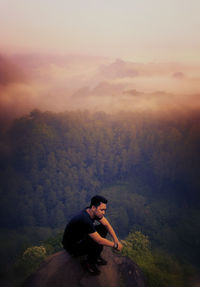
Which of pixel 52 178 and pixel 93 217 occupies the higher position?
pixel 93 217

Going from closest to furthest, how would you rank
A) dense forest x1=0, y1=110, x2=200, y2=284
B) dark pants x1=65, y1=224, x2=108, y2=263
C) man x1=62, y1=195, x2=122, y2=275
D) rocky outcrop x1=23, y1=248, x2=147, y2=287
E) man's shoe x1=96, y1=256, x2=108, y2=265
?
man x1=62, y1=195, x2=122, y2=275
dark pants x1=65, y1=224, x2=108, y2=263
rocky outcrop x1=23, y1=248, x2=147, y2=287
man's shoe x1=96, y1=256, x2=108, y2=265
dense forest x1=0, y1=110, x2=200, y2=284

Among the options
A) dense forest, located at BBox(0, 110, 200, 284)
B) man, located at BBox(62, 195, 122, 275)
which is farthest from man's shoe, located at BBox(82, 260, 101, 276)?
dense forest, located at BBox(0, 110, 200, 284)

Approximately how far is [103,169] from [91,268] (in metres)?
43.0

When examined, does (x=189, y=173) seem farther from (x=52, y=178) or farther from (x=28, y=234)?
(x=28, y=234)

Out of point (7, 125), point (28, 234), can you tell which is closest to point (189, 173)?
point (28, 234)

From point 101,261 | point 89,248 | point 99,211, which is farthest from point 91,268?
point 99,211

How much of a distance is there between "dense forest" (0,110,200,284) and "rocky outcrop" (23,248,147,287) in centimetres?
3593

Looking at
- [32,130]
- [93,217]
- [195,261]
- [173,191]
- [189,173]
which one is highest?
[32,130]

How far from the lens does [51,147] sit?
4472cm

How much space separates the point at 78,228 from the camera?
4.53 metres

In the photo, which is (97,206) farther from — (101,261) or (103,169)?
(103,169)

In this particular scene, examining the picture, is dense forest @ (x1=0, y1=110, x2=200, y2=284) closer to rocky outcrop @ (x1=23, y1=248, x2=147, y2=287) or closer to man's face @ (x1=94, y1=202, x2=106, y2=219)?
rocky outcrop @ (x1=23, y1=248, x2=147, y2=287)

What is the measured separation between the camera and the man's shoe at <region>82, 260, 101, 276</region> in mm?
4805

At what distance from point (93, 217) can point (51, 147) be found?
40958 millimetres
